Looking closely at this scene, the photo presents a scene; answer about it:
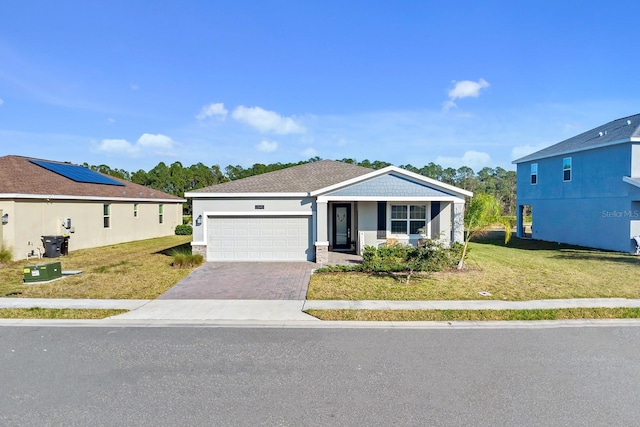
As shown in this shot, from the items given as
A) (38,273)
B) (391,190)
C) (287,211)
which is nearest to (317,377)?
(38,273)

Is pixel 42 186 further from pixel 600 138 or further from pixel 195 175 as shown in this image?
pixel 195 175

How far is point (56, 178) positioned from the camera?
20.7 meters

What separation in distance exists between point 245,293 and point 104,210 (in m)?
15.8

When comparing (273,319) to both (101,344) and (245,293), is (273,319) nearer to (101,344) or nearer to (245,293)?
(245,293)

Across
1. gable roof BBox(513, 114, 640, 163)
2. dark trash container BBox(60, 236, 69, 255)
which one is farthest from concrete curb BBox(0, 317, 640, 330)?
gable roof BBox(513, 114, 640, 163)

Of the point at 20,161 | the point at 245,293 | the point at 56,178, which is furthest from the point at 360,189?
the point at 20,161

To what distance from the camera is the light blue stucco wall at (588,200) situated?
18.4 m

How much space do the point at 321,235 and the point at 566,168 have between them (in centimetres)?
1647

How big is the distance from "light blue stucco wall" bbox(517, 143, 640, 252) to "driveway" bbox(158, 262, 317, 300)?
1564 centimetres

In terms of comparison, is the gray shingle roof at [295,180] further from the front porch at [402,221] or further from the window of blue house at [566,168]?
the window of blue house at [566,168]

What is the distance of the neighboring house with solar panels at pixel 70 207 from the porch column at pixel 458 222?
1856cm

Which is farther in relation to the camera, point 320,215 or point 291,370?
point 320,215

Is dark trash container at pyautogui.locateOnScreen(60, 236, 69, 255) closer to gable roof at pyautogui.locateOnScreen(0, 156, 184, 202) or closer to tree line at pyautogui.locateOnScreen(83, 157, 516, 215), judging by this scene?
gable roof at pyautogui.locateOnScreen(0, 156, 184, 202)

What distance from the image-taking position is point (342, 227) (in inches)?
750
